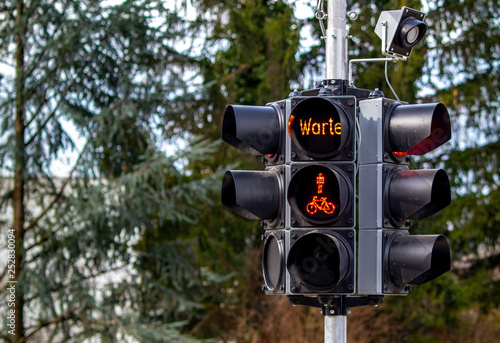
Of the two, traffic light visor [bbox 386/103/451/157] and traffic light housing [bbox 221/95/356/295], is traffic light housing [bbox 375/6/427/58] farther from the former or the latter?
traffic light housing [bbox 221/95/356/295]

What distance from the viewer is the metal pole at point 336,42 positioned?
5266mm

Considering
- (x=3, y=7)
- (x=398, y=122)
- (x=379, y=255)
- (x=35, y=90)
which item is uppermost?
(x=3, y=7)

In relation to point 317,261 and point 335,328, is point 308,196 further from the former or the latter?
point 335,328

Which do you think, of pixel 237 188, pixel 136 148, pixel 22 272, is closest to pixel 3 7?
pixel 136 148

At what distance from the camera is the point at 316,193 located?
478 centimetres

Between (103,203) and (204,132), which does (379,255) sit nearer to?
(103,203)

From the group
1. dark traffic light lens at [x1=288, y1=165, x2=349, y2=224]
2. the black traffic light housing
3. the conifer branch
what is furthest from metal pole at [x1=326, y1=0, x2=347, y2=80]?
the conifer branch

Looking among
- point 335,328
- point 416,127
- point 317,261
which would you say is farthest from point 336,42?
point 335,328

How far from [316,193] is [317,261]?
420 mm

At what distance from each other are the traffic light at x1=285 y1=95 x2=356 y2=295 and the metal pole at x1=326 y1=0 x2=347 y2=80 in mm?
470

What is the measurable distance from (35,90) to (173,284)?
14.5 feet

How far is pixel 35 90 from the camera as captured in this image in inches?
553

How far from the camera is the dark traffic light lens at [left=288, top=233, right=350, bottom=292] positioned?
468 cm

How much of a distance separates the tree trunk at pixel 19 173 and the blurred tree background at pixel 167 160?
34 millimetres
